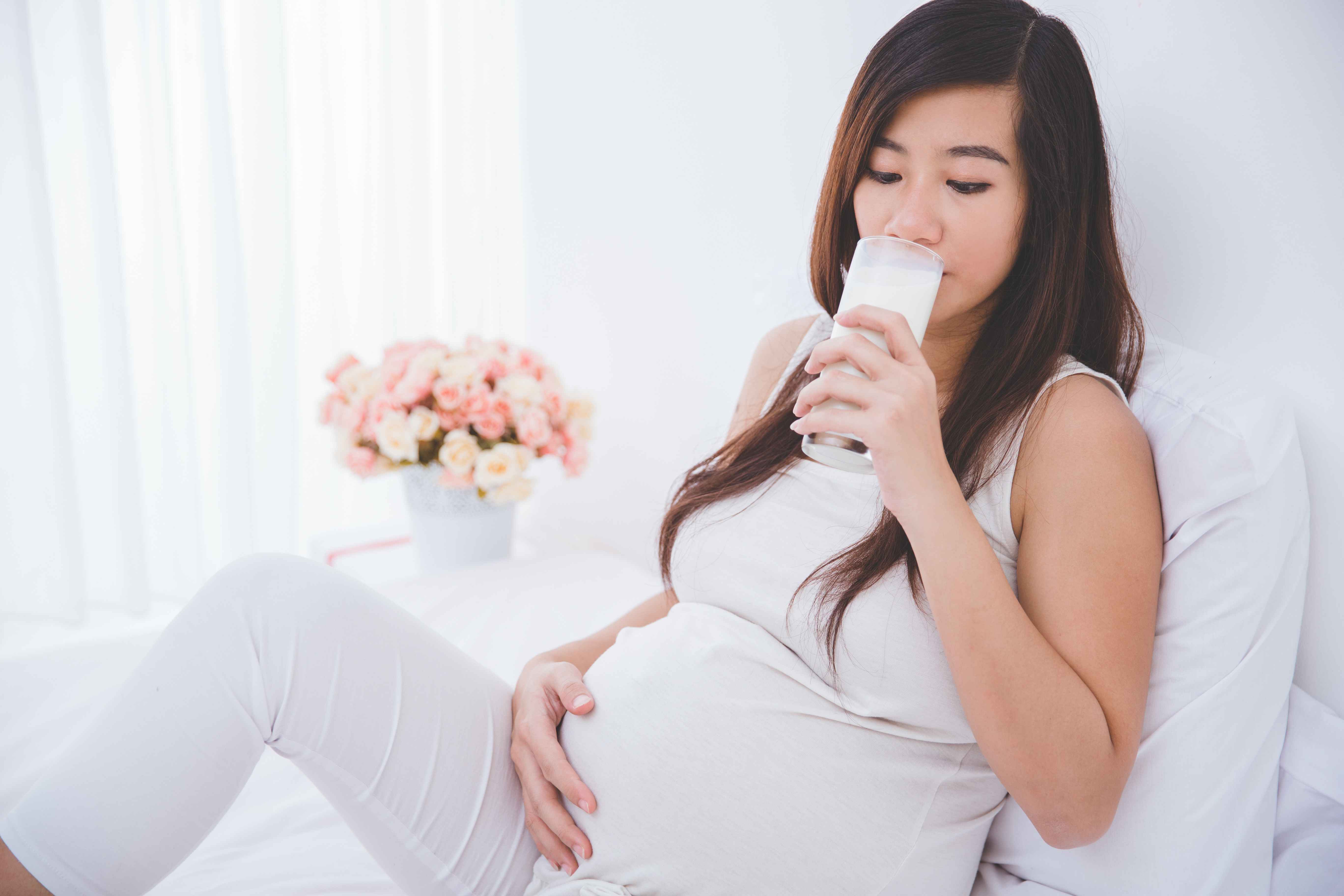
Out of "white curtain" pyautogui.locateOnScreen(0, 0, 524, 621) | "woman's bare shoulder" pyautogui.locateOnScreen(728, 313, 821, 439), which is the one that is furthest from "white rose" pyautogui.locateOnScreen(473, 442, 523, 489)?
"white curtain" pyautogui.locateOnScreen(0, 0, 524, 621)

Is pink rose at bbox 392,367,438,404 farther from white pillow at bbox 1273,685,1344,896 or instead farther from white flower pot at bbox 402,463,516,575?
white pillow at bbox 1273,685,1344,896

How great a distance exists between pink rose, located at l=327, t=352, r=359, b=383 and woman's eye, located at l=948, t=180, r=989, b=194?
1.52 m

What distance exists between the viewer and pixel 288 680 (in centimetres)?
89

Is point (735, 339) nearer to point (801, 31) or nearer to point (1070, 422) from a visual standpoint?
point (801, 31)

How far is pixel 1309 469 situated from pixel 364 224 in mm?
2606

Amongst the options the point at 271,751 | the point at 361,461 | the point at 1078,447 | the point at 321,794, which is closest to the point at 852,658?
the point at 1078,447

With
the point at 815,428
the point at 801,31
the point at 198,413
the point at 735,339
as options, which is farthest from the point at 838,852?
the point at 198,413

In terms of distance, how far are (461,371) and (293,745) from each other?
1112 mm

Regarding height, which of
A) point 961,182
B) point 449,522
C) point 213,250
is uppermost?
point 961,182

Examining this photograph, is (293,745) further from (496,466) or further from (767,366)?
(496,466)

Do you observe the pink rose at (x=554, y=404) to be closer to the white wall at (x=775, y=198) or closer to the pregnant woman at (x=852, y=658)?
the white wall at (x=775, y=198)

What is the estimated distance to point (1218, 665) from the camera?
82cm

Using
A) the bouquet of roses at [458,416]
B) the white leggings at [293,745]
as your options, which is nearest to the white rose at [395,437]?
the bouquet of roses at [458,416]

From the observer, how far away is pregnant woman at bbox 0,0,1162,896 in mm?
775
